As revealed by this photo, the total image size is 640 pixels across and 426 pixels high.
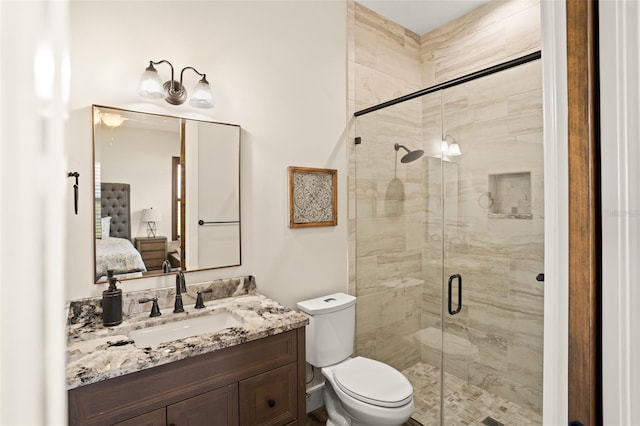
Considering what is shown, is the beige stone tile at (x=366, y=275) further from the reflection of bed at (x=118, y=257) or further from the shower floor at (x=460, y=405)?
the reflection of bed at (x=118, y=257)

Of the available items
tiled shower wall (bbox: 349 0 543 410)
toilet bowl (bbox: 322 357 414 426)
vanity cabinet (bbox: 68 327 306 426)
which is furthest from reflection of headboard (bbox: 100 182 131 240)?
tiled shower wall (bbox: 349 0 543 410)

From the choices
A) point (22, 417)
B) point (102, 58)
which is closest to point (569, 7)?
point (22, 417)

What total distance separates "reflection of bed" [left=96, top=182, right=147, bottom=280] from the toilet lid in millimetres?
1232

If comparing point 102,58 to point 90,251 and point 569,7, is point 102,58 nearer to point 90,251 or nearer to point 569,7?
point 90,251

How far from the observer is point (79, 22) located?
1.55m

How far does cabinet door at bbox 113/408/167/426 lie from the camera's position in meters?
1.23

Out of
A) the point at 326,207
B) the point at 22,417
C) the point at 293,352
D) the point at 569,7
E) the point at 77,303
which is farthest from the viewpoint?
the point at 326,207

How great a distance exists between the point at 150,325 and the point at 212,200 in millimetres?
709

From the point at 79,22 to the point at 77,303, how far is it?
1.25 m

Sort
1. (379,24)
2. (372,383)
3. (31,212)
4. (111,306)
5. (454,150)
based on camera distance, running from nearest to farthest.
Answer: (31,212) < (111,306) < (372,383) < (454,150) < (379,24)

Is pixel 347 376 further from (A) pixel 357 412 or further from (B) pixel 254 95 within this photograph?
(B) pixel 254 95

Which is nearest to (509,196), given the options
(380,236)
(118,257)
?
(380,236)

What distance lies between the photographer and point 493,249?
2062 millimetres

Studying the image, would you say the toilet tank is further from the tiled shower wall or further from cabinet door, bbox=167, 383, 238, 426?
cabinet door, bbox=167, 383, 238, 426
